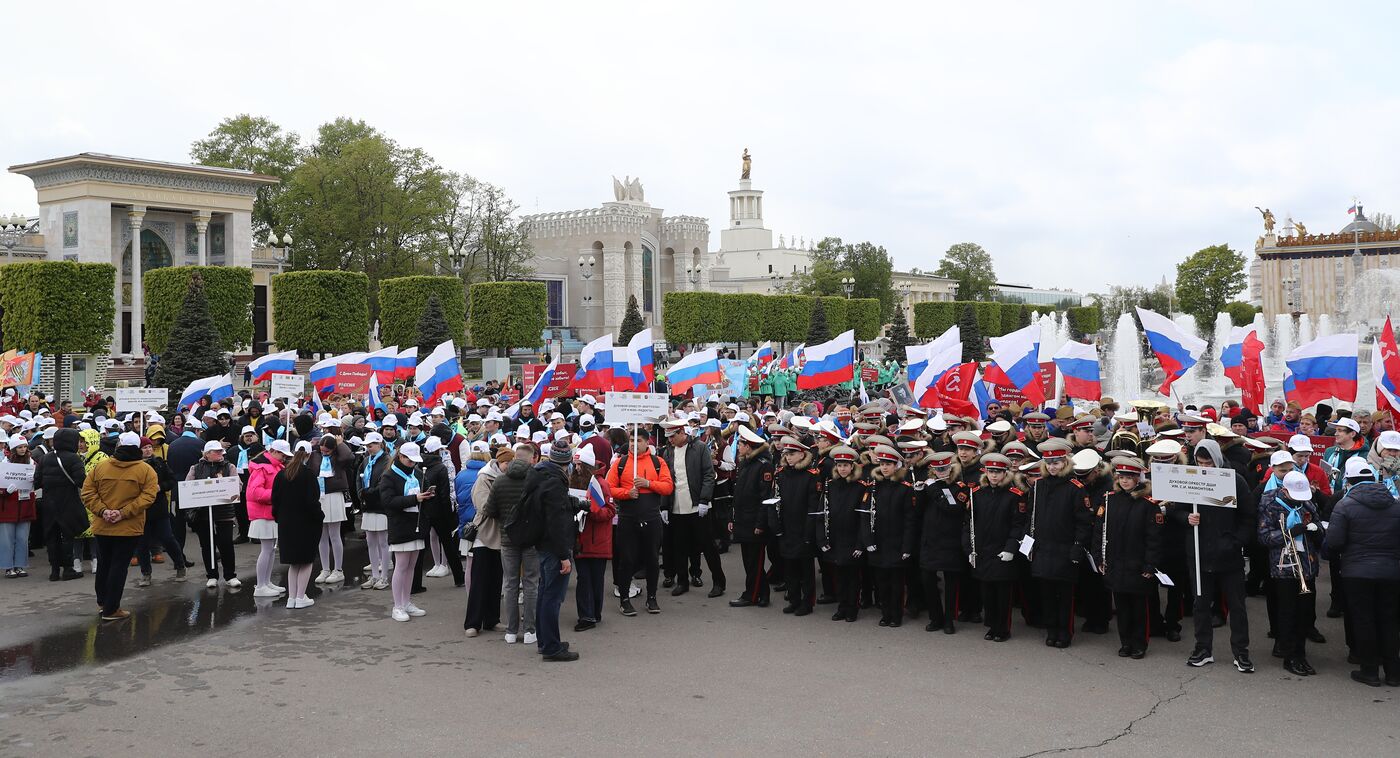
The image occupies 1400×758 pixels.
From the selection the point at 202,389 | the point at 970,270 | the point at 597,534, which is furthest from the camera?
the point at 970,270

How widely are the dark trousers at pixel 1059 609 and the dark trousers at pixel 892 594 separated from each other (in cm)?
125

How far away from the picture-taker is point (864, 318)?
229 feet

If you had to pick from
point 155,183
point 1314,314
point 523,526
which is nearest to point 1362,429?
point 523,526

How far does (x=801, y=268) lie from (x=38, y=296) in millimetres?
102517

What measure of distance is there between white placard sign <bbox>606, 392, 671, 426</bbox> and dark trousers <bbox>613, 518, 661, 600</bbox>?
1.05m

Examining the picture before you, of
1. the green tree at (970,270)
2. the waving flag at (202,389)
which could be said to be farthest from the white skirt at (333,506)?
the green tree at (970,270)

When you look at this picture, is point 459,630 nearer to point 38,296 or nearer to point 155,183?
point 38,296

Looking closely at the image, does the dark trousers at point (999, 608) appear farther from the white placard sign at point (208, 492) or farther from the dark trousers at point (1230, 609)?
the white placard sign at point (208, 492)

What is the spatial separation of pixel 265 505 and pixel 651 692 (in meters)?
5.17

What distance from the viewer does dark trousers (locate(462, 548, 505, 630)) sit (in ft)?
31.3

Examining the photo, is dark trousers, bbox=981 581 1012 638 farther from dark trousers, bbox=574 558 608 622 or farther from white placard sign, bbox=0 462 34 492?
white placard sign, bbox=0 462 34 492

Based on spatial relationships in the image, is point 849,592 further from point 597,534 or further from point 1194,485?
point 1194,485

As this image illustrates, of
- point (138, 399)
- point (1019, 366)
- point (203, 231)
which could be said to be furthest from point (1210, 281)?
point (138, 399)

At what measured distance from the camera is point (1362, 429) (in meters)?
12.2
